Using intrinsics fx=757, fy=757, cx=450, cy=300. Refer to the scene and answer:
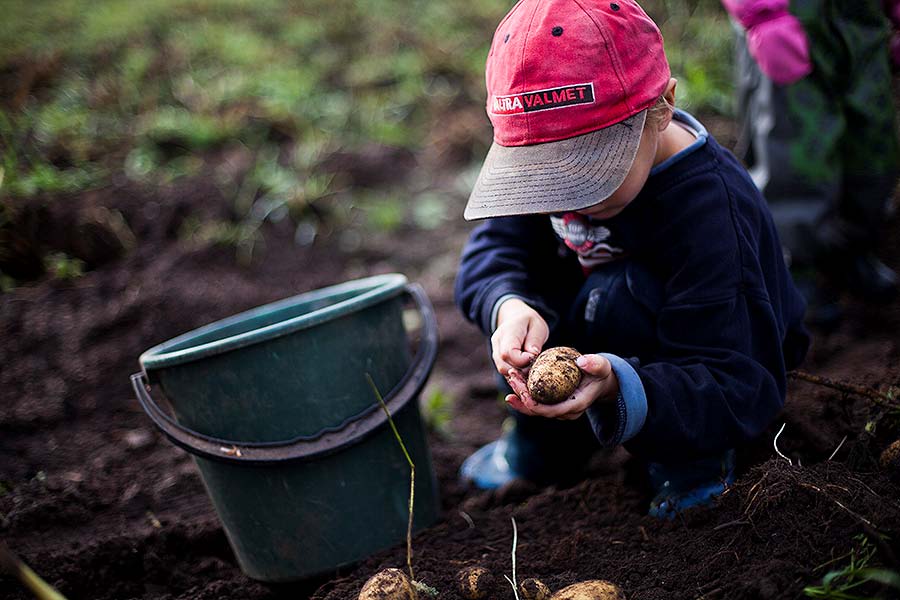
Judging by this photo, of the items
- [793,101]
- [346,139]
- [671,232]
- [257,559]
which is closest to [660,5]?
[346,139]

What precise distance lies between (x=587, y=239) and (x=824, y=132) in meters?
1.39

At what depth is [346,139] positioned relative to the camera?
490cm

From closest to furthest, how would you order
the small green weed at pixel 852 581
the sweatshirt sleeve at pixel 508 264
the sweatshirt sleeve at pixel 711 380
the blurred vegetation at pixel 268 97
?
the small green weed at pixel 852 581
the sweatshirt sleeve at pixel 711 380
the sweatshirt sleeve at pixel 508 264
the blurred vegetation at pixel 268 97

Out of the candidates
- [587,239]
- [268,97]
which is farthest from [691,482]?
[268,97]

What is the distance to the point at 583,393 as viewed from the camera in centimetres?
149

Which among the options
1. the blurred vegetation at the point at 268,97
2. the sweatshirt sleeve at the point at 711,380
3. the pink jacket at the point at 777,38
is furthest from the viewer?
the blurred vegetation at the point at 268,97

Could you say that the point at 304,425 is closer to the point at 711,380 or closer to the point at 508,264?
the point at 508,264

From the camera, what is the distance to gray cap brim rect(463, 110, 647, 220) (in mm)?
1471

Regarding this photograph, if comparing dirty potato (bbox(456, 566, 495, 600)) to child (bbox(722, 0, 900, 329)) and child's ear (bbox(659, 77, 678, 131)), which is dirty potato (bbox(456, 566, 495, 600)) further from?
child (bbox(722, 0, 900, 329))

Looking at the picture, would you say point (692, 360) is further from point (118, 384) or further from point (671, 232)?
point (118, 384)

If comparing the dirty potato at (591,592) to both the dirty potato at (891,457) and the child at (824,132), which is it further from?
the child at (824,132)

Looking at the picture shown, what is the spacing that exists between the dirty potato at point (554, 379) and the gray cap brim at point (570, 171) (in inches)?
11.7

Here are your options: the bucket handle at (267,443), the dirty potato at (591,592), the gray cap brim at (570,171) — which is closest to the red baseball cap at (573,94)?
the gray cap brim at (570,171)

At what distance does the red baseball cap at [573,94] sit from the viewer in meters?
1.44
